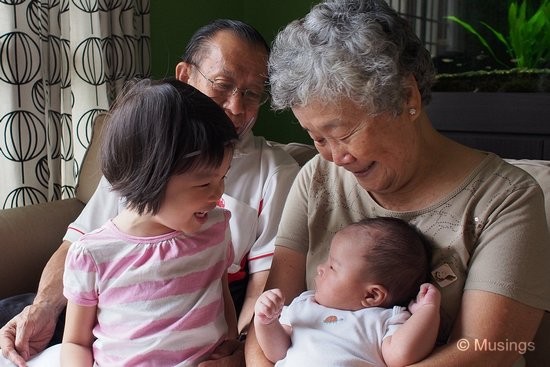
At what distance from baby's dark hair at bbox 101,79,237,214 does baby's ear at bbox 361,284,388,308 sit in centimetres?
37

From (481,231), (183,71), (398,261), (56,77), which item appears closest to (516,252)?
(481,231)

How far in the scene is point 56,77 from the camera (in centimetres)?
247

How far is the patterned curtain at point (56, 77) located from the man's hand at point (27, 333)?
865 mm

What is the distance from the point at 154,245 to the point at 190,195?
0.14m

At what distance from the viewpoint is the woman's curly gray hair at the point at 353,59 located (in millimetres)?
1229

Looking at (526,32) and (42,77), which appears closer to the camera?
(42,77)

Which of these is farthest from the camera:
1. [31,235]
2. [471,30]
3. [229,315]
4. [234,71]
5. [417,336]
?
[471,30]

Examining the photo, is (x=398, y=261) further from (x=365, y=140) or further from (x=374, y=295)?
(x=365, y=140)

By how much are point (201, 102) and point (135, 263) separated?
330 mm

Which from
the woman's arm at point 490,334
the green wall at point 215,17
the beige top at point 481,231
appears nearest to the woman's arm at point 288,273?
the beige top at point 481,231

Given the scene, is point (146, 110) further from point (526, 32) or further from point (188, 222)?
point (526, 32)

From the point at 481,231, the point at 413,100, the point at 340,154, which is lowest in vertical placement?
the point at 481,231

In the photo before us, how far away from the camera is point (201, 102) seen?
1.24m

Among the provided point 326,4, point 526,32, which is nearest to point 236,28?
point 326,4
